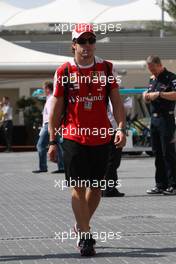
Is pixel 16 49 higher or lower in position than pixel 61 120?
higher

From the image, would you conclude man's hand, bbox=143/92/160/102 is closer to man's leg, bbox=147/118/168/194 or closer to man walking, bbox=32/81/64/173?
man's leg, bbox=147/118/168/194

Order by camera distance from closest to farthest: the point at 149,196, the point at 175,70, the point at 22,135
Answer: the point at 149,196 < the point at 22,135 < the point at 175,70

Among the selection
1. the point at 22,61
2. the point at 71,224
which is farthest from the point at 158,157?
the point at 22,61

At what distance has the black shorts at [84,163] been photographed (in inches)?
311

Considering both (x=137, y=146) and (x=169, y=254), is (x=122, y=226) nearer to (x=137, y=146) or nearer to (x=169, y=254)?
(x=169, y=254)

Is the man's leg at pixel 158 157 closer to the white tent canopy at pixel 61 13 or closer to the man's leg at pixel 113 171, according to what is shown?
the man's leg at pixel 113 171

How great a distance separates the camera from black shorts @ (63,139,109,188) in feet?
25.9

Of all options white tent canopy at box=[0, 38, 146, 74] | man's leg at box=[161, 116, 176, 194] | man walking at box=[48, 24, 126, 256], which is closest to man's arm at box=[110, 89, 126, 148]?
man walking at box=[48, 24, 126, 256]

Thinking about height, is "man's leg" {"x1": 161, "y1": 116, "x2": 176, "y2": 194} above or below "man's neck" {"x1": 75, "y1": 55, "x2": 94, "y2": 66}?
below

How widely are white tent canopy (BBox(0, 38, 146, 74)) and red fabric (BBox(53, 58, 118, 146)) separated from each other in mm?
20894

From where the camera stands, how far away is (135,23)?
64.9 m

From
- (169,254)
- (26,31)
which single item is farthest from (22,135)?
(26,31)

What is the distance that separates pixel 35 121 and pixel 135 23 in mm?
35095

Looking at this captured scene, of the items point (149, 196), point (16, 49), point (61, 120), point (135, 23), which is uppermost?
point (135, 23)
